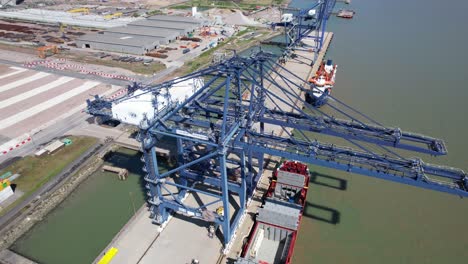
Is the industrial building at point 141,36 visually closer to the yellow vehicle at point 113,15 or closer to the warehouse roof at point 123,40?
the warehouse roof at point 123,40

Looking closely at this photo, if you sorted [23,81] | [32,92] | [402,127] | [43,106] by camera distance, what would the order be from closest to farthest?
1. [402,127]
2. [43,106]
3. [32,92]
4. [23,81]

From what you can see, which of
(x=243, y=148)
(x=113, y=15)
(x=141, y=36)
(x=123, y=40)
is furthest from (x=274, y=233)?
(x=113, y=15)

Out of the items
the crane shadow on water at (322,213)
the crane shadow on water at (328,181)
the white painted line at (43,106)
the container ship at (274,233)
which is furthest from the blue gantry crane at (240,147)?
the white painted line at (43,106)

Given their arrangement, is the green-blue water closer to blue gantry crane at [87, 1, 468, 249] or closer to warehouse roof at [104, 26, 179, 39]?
blue gantry crane at [87, 1, 468, 249]

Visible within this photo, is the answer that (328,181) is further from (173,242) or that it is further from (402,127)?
(402,127)

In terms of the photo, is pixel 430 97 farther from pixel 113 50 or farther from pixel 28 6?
pixel 28 6

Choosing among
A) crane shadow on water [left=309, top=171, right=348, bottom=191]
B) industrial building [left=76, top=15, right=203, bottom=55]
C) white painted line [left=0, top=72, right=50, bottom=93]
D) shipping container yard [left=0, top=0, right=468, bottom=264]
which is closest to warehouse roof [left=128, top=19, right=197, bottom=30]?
industrial building [left=76, top=15, right=203, bottom=55]

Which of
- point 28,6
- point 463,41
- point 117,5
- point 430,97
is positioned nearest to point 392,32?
point 463,41
